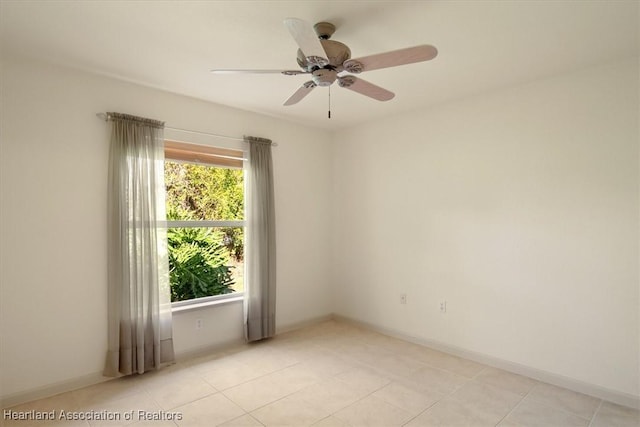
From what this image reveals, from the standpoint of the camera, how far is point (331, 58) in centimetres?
209

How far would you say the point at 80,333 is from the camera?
2891mm

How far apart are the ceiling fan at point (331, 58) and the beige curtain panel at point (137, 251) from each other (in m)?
1.45

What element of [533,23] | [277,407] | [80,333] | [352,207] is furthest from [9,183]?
[533,23]

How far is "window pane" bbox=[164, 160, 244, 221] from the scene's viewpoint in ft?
12.0

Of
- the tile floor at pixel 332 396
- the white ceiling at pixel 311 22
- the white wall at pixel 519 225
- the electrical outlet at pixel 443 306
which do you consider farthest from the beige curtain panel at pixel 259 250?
the electrical outlet at pixel 443 306

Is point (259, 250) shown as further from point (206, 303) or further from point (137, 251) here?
point (137, 251)

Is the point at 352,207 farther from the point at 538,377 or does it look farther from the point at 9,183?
the point at 9,183

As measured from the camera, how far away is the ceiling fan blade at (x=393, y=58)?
71.1 inches

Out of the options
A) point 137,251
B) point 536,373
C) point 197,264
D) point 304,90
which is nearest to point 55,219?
point 137,251

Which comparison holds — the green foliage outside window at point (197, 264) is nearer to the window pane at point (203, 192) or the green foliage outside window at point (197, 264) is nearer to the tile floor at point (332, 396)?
the window pane at point (203, 192)

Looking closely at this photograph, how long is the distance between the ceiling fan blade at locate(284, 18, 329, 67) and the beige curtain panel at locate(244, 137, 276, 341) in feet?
6.88

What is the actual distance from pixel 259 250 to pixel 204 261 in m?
0.62

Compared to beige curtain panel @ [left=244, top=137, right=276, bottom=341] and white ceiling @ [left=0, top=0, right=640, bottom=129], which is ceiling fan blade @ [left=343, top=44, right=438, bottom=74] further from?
beige curtain panel @ [left=244, top=137, right=276, bottom=341]

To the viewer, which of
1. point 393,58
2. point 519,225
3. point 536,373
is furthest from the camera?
point 519,225
